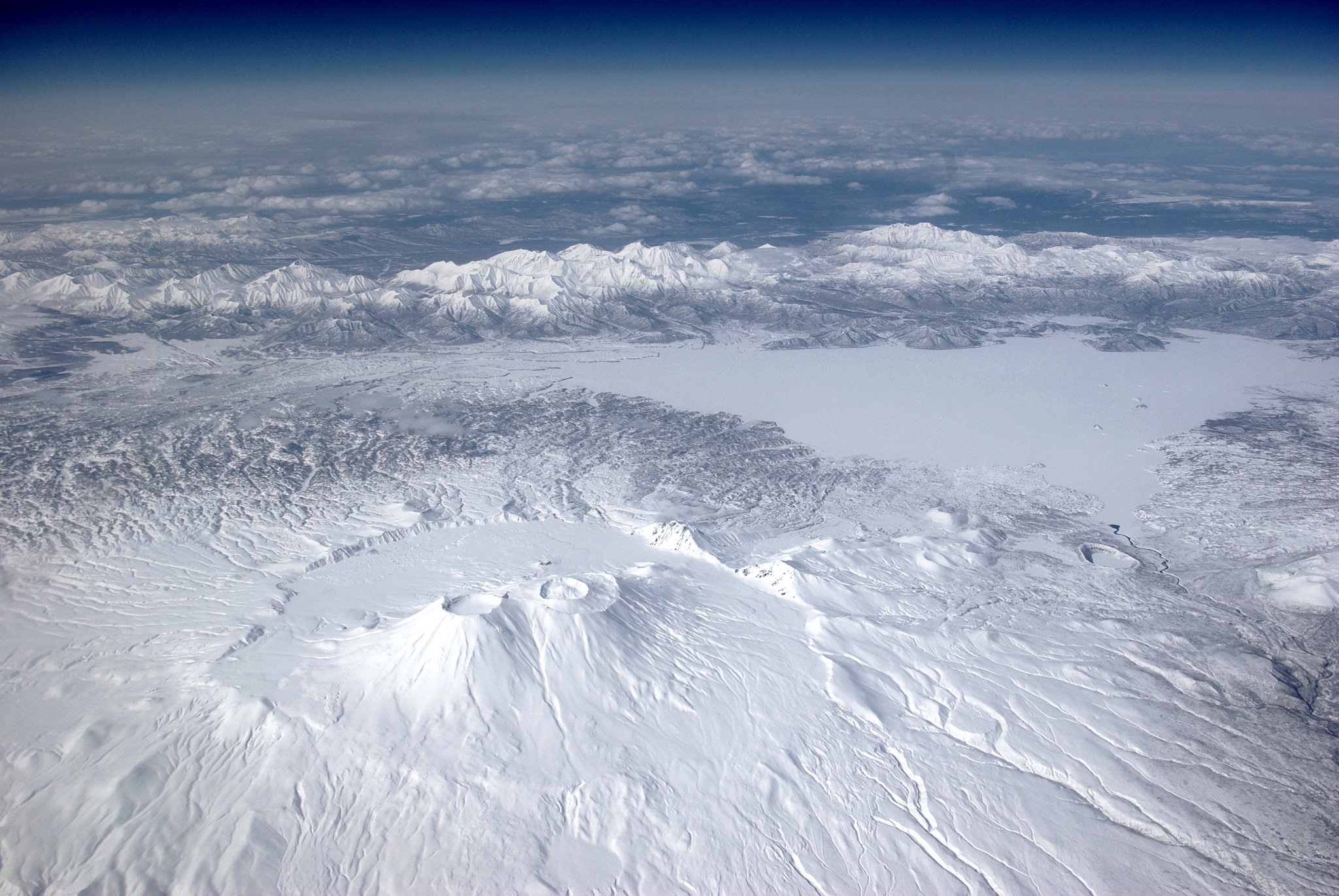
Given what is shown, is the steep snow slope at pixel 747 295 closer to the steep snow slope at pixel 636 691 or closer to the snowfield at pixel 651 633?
the snowfield at pixel 651 633

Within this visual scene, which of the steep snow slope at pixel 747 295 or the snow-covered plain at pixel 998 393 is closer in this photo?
the snow-covered plain at pixel 998 393

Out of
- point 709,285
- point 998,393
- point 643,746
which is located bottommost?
point 998,393

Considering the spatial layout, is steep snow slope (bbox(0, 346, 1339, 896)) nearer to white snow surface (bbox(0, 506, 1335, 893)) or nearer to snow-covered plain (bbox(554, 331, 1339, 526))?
white snow surface (bbox(0, 506, 1335, 893))

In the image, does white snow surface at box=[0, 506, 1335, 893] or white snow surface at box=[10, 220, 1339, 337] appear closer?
white snow surface at box=[0, 506, 1335, 893]

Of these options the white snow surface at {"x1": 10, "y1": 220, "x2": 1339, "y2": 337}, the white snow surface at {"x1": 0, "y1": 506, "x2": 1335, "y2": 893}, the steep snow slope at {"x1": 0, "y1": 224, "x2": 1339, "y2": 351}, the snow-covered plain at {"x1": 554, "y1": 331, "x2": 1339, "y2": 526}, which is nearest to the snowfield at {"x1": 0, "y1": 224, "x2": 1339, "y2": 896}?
the white snow surface at {"x1": 0, "y1": 506, "x2": 1335, "y2": 893}

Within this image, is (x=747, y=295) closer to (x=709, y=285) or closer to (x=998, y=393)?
(x=709, y=285)

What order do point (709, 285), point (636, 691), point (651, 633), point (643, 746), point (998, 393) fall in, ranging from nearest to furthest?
point (643, 746) → point (636, 691) → point (651, 633) → point (998, 393) → point (709, 285)

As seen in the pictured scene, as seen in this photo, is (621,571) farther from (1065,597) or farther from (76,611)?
(76,611)

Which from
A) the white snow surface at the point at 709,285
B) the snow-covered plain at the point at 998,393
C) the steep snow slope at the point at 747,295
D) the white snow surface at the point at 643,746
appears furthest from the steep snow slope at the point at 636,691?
the white snow surface at the point at 709,285

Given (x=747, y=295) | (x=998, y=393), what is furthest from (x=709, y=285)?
(x=998, y=393)
